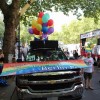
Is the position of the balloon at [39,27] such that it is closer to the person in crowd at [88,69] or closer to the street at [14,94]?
the street at [14,94]

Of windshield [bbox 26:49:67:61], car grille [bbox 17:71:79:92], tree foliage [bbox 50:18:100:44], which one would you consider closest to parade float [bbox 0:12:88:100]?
car grille [bbox 17:71:79:92]

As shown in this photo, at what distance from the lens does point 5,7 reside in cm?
1895

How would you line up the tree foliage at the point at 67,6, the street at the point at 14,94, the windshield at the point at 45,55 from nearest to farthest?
1. the street at the point at 14,94
2. the windshield at the point at 45,55
3. the tree foliage at the point at 67,6

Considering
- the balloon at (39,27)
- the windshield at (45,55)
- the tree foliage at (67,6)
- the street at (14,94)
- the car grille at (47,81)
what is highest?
the tree foliage at (67,6)

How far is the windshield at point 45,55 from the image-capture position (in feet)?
39.1

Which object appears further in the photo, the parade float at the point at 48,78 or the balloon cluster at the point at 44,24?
the balloon cluster at the point at 44,24

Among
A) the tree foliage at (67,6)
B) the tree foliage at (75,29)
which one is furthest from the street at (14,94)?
the tree foliage at (75,29)

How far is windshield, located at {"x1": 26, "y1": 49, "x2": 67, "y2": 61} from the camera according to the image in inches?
469

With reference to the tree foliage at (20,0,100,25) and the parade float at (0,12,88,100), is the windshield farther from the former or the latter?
the tree foliage at (20,0,100,25)

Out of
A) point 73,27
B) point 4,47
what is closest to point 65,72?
point 4,47

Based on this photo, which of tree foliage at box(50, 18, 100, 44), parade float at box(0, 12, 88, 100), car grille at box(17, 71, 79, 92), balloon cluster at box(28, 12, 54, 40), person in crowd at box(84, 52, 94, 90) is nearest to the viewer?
parade float at box(0, 12, 88, 100)

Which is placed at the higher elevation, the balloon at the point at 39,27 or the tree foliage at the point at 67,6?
the tree foliage at the point at 67,6

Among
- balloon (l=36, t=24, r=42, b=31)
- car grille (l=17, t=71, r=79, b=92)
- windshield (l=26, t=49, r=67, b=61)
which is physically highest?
balloon (l=36, t=24, r=42, b=31)

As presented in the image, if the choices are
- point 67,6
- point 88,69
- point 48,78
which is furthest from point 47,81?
point 67,6
